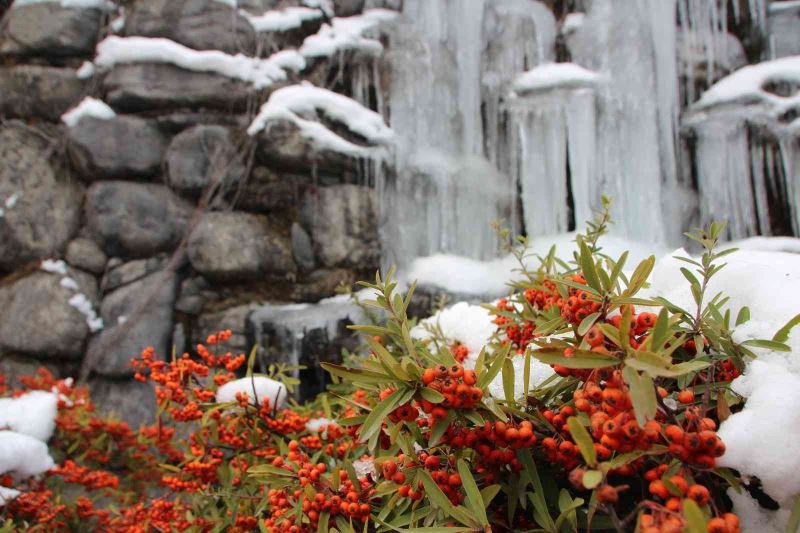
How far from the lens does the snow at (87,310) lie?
10.3ft

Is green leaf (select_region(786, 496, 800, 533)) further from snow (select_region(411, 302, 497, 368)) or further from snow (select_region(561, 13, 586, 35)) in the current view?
snow (select_region(561, 13, 586, 35))

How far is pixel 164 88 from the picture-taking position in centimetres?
342

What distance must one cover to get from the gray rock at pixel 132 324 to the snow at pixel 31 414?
1.14 meters

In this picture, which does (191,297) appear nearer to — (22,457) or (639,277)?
(22,457)

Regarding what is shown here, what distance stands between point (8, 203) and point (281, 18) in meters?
2.40

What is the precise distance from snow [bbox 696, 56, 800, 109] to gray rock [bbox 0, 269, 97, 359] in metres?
5.01

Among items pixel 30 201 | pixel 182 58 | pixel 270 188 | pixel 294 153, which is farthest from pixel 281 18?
pixel 30 201


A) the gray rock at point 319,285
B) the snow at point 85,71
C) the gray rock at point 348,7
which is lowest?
the gray rock at point 319,285

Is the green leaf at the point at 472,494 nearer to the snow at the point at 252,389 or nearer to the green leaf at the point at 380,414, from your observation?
the green leaf at the point at 380,414

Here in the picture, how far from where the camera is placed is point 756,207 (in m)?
3.81

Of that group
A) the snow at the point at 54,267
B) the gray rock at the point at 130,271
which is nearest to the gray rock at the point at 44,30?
the snow at the point at 54,267

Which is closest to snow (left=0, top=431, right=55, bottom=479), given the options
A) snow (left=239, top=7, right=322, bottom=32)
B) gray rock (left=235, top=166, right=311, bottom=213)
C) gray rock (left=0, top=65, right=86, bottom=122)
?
gray rock (left=235, top=166, right=311, bottom=213)

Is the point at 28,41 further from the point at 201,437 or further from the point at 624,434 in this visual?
the point at 624,434

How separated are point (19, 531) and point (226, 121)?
2966mm
